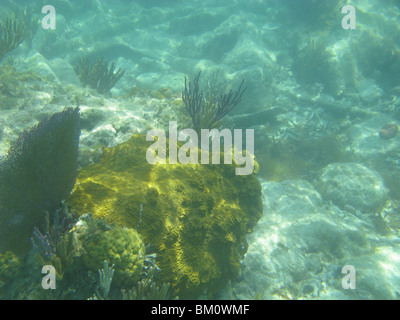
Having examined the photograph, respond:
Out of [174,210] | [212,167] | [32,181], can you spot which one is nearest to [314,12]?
[212,167]

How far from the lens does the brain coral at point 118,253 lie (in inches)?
82.1

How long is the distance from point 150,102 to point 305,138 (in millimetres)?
5977

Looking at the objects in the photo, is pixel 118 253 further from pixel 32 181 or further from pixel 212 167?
pixel 212 167

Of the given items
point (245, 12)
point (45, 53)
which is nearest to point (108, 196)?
point (45, 53)

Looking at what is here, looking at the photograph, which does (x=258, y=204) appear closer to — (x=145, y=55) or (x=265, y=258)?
(x=265, y=258)

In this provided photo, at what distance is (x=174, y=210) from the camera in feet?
9.12

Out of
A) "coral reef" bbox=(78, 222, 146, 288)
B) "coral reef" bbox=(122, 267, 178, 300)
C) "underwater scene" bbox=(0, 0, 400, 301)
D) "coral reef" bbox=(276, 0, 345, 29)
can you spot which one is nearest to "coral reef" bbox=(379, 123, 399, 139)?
"underwater scene" bbox=(0, 0, 400, 301)

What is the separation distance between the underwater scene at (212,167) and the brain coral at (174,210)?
2 centimetres

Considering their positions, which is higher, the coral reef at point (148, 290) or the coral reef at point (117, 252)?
the coral reef at point (117, 252)

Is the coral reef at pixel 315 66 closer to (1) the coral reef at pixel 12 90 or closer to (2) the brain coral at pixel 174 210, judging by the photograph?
(2) the brain coral at pixel 174 210

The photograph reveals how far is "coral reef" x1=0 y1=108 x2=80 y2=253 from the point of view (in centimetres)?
233

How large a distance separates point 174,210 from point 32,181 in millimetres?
1674

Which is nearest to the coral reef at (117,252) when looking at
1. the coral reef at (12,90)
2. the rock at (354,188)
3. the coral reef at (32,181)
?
the coral reef at (32,181)
